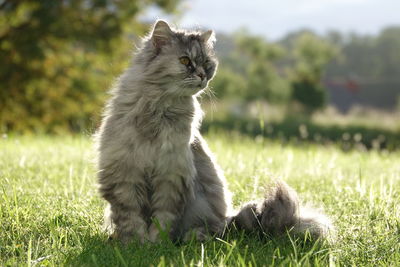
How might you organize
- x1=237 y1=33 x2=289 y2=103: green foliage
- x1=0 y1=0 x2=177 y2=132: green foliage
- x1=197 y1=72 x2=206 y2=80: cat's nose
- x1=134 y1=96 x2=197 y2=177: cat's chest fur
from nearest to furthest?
1. x1=134 y1=96 x2=197 y2=177: cat's chest fur
2. x1=197 y1=72 x2=206 y2=80: cat's nose
3. x1=0 y1=0 x2=177 y2=132: green foliage
4. x1=237 y1=33 x2=289 y2=103: green foliage

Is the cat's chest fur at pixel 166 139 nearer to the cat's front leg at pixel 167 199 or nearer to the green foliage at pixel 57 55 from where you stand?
the cat's front leg at pixel 167 199

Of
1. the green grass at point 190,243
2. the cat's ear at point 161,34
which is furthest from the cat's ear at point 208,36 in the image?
the green grass at point 190,243

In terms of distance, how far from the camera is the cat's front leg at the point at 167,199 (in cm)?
337

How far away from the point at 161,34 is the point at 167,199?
46.1 inches

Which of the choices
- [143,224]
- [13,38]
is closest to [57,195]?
[143,224]

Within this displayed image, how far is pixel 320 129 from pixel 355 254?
1874 centimetres

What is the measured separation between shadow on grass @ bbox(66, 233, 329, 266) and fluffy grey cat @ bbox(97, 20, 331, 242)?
13 centimetres

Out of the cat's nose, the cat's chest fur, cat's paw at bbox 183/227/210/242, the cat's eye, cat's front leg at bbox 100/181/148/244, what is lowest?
cat's paw at bbox 183/227/210/242

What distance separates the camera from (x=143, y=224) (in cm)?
342

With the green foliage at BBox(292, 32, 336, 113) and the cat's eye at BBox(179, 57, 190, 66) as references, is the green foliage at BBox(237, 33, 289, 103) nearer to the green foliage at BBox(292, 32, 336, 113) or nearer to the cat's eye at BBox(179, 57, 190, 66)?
the green foliage at BBox(292, 32, 336, 113)

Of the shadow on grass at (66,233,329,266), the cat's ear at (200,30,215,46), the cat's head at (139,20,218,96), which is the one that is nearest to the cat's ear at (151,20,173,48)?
the cat's head at (139,20,218,96)

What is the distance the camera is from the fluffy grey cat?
3365 mm

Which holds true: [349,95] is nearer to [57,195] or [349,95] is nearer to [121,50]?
[121,50]

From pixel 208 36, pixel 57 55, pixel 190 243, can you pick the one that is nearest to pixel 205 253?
pixel 190 243
